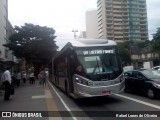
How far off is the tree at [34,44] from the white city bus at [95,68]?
38726 millimetres

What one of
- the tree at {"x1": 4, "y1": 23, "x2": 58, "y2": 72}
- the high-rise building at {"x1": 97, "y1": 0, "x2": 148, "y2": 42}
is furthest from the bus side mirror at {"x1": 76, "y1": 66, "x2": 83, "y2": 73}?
the high-rise building at {"x1": 97, "y1": 0, "x2": 148, "y2": 42}

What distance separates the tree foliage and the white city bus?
38726mm

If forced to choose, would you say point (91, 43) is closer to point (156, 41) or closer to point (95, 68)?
point (95, 68)

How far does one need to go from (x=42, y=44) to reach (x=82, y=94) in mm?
41193

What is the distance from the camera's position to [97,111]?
11414 millimetres

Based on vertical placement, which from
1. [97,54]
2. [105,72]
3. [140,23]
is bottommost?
[105,72]

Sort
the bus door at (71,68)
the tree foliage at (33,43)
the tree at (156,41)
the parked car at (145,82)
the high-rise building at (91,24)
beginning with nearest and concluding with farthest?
1. the bus door at (71,68)
2. the parked car at (145,82)
3. the tree foliage at (33,43)
4. the tree at (156,41)
5. the high-rise building at (91,24)

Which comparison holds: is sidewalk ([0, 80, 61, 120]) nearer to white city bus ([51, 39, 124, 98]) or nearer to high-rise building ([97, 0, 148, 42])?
white city bus ([51, 39, 124, 98])

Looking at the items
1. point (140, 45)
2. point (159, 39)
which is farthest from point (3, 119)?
point (140, 45)

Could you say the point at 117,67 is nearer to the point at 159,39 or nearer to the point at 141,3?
the point at 159,39

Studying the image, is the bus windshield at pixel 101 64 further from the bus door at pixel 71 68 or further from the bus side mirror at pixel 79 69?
the bus door at pixel 71 68

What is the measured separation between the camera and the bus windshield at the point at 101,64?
12789 millimetres

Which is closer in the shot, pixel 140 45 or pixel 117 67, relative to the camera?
pixel 117 67

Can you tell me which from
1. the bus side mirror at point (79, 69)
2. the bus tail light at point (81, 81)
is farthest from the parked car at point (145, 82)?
the bus side mirror at point (79, 69)
